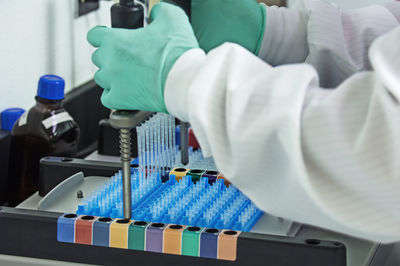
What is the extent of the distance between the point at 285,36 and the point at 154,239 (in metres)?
0.34

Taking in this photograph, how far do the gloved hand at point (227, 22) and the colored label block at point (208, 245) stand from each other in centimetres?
29

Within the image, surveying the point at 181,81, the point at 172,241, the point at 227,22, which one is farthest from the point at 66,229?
the point at 227,22

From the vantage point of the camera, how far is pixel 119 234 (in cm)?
69

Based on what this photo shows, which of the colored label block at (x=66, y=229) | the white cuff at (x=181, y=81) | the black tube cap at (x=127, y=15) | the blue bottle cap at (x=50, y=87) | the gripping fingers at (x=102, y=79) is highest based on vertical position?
the black tube cap at (x=127, y=15)

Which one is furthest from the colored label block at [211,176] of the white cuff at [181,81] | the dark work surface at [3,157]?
the dark work surface at [3,157]

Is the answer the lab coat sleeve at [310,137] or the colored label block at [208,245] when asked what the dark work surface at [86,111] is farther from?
the lab coat sleeve at [310,137]

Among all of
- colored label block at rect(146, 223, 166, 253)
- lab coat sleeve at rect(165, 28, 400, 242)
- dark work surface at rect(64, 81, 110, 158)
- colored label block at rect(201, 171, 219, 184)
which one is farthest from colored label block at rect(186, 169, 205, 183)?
dark work surface at rect(64, 81, 110, 158)

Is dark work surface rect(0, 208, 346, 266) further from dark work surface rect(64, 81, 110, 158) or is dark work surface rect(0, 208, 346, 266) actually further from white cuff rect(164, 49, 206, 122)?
dark work surface rect(64, 81, 110, 158)

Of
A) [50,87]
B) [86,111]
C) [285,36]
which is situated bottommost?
[86,111]

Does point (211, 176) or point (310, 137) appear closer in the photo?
point (310, 137)

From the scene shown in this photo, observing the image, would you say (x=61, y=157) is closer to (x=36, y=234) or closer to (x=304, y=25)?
(x=36, y=234)

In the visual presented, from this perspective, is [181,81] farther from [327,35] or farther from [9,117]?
[9,117]

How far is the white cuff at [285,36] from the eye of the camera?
854 mm

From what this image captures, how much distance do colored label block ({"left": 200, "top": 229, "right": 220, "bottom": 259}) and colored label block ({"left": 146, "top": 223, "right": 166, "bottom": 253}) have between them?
0.04m
